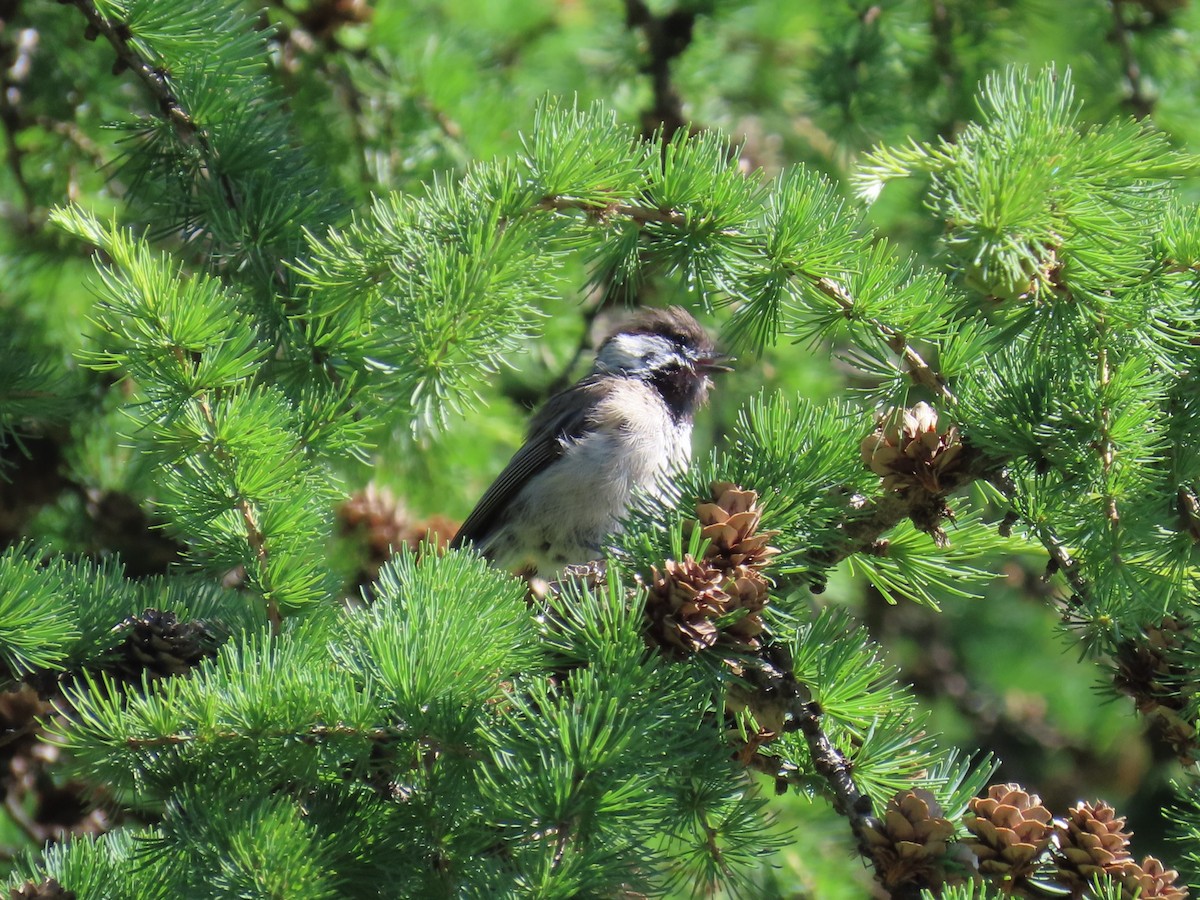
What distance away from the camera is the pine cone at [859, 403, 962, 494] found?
2336mm

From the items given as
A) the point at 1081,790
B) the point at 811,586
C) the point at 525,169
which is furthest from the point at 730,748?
the point at 1081,790

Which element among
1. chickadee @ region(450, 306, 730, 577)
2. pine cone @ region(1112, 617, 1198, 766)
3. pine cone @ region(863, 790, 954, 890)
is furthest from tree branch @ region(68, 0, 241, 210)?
pine cone @ region(1112, 617, 1198, 766)

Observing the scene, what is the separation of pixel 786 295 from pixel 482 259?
2.26ft

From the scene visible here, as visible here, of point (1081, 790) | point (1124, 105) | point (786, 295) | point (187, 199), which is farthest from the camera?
point (1081, 790)

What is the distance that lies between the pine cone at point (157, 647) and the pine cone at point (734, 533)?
118 cm

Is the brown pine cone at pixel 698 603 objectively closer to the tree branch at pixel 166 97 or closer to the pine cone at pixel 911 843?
the pine cone at pixel 911 843

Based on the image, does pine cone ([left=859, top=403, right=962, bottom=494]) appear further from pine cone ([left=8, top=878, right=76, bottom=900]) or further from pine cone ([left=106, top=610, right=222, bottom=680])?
pine cone ([left=8, top=878, right=76, bottom=900])

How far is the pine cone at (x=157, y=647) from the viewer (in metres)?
2.53

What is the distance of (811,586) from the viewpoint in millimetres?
2541

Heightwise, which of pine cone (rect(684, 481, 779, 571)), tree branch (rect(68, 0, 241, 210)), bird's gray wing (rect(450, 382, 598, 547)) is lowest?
bird's gray wing (rect(450, 382, 598, 547))

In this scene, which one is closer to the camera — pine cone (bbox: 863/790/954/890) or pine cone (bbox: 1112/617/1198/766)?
pine cone (bbox: 863/790/954/890)

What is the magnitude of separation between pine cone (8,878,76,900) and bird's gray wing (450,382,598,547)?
2.53 metres

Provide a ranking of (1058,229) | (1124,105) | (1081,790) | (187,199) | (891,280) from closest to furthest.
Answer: (1058,229) < (891,280) < (187,199) < (1124,105) < (1081,790)

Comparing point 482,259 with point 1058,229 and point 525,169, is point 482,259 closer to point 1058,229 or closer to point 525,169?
point 525,169
